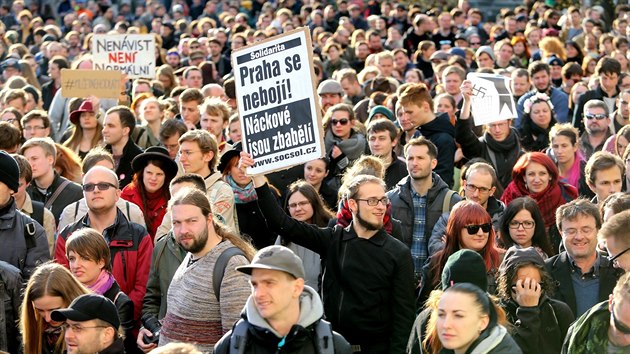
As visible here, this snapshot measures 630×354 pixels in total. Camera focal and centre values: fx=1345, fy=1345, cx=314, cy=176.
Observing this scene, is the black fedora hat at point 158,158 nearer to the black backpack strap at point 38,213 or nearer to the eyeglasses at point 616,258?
the black backpack strap at point 38,213

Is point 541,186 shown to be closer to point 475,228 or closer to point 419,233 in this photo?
point 419,233

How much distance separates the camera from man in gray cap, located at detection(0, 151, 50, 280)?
9445 millimetres

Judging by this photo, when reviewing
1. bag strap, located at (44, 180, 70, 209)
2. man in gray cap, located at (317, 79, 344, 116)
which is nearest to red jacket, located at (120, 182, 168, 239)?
bag strap, located at (44, 180, 70, 209)

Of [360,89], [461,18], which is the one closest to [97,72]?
[360,89]

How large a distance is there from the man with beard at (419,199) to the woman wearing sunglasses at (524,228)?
609 mm

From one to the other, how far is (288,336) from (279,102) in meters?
2.95

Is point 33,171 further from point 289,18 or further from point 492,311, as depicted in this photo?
point 289,18

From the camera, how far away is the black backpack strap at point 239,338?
22.3 ft

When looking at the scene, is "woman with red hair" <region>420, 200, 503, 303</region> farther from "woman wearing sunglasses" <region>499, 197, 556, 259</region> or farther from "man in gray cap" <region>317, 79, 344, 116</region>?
"man in gray cap" <region>317, 79, 344, 116</region>

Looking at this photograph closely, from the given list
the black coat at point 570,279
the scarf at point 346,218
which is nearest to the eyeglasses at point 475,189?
the scarf at point 346,218

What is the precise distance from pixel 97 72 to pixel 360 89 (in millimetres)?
3711

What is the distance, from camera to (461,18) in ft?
86.6

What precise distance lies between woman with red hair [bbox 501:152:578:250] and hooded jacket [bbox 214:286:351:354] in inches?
172

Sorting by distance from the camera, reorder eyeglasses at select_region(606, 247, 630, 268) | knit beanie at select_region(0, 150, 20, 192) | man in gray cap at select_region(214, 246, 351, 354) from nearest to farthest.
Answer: man in gray cap at select_region(214, 246, 351, 354), eyeglasses at select_region(606, 247, 630, 268), knit beanie at select_region(0, 150, 20, 192)
